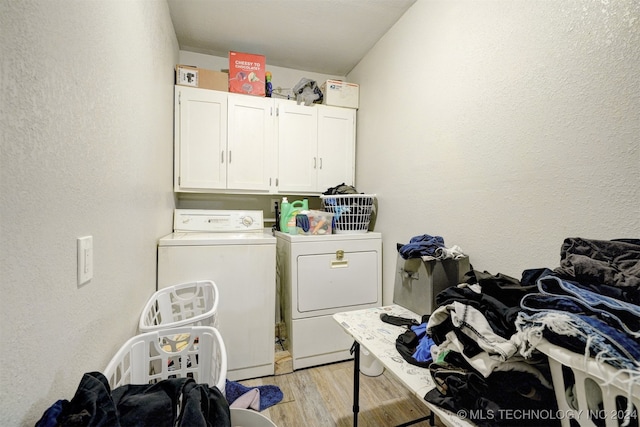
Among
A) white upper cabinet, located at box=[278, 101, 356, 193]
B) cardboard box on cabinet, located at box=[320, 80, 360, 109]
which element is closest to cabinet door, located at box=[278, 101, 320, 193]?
white upper cabinet, located at box=[278, 101, 356, 193]

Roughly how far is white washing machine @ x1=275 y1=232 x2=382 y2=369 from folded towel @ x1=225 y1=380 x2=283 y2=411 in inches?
10.2

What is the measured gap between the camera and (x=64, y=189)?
677mm

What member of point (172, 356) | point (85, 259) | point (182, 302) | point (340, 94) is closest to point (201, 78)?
point (340, 94)

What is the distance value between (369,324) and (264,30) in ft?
7.47

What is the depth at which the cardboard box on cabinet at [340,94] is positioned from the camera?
248 centimetres

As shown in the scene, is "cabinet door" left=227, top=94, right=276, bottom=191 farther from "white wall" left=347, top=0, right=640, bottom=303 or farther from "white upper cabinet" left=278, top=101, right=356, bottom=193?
"white wall" left=347, top=0, right=640, bottom=303

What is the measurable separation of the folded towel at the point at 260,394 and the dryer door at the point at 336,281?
0.52m

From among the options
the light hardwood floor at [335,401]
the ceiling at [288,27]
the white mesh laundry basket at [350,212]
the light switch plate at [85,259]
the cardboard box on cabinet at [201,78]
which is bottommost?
the light hardwood floor at [335,401]

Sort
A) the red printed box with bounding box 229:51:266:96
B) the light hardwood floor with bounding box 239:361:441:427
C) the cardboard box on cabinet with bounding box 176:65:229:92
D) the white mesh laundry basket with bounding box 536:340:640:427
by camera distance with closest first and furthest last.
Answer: the white mesh laundry basket with bounding box 536:340:640:427
the light hardwood floor with bounding box 239:361:441:427
the cardboard box on cabinet with bounding box 176:65:229:92
the red printed box with bounding box 229:51:266:96

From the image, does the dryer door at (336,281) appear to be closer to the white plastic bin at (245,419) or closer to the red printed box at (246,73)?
the white plastic bin at (245,419)

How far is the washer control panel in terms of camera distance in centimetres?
218

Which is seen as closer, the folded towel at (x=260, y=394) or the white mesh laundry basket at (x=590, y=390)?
the white mesh laundry basket at (x=590, y=390)

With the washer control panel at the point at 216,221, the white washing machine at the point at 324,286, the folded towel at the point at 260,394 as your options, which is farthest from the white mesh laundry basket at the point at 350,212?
the folded towel at the point at 260,394

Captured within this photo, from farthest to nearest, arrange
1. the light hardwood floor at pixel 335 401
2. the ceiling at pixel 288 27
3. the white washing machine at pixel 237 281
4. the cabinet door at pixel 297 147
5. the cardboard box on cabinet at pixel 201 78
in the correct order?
1. the cabinet door at pixel 297 147
2. the cardboard box on cabinet at pixel 201 78
3. the ceiling at pixel 288 27
4. the white washing machine at pixel 237 281
5. the light hardwood floor at pixel 335 401
